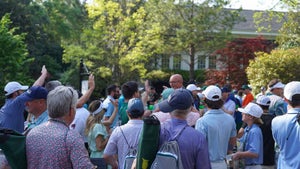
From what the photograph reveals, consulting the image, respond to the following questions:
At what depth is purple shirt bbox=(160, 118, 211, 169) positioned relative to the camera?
4.23m

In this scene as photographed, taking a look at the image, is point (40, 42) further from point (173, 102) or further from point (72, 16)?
point (173, 102)

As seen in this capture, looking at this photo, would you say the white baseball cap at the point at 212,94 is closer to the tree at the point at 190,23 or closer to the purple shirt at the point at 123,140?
the purple shirt at the point at 123,140

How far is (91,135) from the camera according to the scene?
7.34 m

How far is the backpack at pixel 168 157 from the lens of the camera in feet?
13.3

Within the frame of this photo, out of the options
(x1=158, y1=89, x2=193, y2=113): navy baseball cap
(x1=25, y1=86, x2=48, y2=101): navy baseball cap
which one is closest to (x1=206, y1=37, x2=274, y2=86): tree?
(x1=25, y1=86, x2=48, y2=101): navy baseball cap

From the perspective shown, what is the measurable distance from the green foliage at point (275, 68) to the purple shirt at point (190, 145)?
2120cm

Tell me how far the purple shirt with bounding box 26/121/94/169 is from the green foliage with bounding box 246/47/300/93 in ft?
72.2

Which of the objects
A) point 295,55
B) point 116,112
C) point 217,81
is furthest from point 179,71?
point 116,112

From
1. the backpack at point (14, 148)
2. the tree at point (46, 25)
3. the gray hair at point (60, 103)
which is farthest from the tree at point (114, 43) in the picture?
the backpack at point (14, 148)

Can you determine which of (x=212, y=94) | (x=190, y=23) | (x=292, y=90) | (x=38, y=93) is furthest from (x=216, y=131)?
(x=190, y=23)

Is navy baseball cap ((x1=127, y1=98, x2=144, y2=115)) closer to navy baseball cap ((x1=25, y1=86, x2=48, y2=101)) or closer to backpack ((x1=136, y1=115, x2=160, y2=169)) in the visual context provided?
navy baseball cap ((x1=25, y1=86, x2=48, y2=101))

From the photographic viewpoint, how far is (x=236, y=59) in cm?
3247

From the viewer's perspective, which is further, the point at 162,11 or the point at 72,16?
the point at 72,16

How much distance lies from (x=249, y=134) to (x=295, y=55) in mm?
20444
